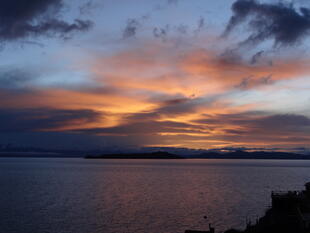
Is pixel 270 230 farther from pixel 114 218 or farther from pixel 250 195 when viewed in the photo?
pixel 250 195

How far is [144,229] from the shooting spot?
157 feet

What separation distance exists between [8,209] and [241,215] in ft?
137

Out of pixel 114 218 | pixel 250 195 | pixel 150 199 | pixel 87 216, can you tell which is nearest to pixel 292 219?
pixel 114 218

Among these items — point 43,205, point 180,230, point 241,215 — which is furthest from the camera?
point 43,205

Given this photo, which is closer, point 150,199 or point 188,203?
point 188,203

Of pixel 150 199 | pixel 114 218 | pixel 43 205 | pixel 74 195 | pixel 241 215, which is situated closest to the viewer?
pixel 114 218

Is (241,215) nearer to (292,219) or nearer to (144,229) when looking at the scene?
(292,219)

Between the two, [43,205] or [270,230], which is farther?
[43,205]

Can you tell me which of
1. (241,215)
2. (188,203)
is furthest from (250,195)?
(241,215)

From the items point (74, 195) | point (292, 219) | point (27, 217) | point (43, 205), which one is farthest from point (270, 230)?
point (74, 195)

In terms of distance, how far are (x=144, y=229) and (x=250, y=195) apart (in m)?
47.7

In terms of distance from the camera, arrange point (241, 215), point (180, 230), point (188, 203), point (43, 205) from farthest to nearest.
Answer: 1. point (188, 203)
2. point (43, 205)
3. point (241, 215)
4. point (180, 230)

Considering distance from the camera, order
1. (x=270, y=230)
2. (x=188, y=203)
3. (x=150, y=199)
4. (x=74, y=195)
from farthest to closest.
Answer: (x=74, y=195)
(x=150, y=199)
(x=188, y=203)
(x=270, y=230)

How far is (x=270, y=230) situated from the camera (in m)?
39.1
